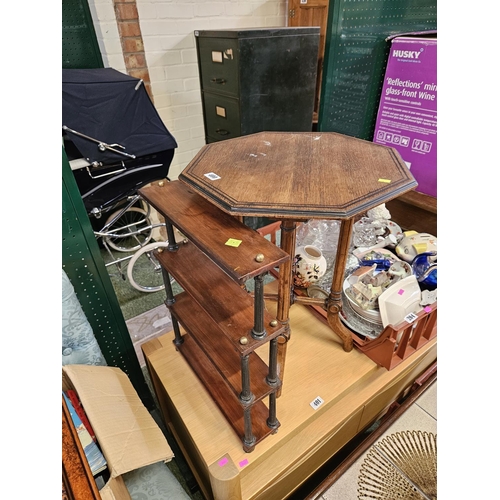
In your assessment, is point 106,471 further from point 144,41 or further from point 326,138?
point 144,41

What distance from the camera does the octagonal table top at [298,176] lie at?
2.53ft

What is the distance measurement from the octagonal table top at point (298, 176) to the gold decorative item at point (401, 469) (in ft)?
3.15

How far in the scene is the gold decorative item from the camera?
113cm

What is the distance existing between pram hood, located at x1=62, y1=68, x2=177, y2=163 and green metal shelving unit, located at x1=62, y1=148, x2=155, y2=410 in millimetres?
903

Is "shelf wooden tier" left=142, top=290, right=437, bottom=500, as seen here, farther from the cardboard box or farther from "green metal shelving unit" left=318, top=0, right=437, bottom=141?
"green metal shelving unit" left=318, top=0, right=437, bottom=141

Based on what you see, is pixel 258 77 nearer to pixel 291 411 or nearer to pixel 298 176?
pixel 298 176

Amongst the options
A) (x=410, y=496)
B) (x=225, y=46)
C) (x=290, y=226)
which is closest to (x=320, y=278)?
(x=290, y=226)

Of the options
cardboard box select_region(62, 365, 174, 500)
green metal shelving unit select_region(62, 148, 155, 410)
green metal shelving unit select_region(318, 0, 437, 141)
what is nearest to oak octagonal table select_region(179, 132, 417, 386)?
green metal shelving unit select_region(62, 148, 155, 410)

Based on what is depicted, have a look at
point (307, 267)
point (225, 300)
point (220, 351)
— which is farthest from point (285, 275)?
point (307, 267)

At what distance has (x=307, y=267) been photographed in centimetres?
139

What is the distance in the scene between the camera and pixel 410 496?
1109mm

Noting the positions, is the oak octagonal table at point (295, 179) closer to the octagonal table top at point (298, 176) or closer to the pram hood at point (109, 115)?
the octagonal table top at point (298, 176)

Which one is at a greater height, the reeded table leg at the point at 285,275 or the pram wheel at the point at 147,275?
the reeded table leg at the point at 285,275

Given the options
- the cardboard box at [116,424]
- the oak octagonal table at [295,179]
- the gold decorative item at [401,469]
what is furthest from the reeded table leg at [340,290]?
the cardboard box at [116,424]
